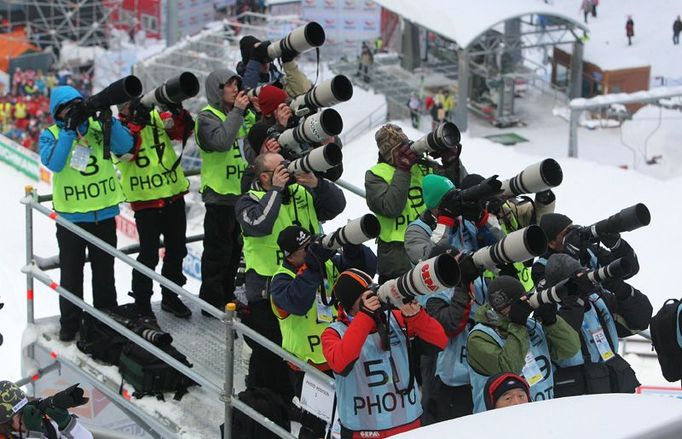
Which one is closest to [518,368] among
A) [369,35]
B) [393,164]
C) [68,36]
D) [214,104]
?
[393,164]

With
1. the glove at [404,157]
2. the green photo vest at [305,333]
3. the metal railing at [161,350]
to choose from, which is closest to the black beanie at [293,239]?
the green photo vest at [305,333]

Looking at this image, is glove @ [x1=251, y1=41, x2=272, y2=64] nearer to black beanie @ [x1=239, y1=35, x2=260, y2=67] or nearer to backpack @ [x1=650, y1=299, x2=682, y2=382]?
black beanie @ [x1=239, y1=35, x2=260, y2=67]

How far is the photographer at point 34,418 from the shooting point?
4922mm

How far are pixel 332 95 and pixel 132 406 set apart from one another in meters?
2.02

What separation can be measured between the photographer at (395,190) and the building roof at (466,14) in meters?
17.5

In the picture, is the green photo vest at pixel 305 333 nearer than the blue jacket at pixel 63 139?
Yes

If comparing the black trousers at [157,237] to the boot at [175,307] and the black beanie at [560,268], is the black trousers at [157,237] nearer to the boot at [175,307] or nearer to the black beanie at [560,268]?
the boot at [175,307]

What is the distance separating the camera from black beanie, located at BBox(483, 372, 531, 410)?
15.6 ft

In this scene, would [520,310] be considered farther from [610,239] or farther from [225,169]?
[225,169]

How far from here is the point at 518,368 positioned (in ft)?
16.0

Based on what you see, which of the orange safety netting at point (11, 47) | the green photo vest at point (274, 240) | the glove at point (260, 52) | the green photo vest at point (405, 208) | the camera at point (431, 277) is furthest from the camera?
the orange safety netting at point (11, 47)

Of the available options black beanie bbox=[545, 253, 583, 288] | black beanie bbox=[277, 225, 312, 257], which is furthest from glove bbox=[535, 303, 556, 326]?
black beanie bbox=[277, 225, 312, 257]

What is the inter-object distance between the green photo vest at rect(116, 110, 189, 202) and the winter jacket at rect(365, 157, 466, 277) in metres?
1.30

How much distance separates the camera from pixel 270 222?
18.4ft
